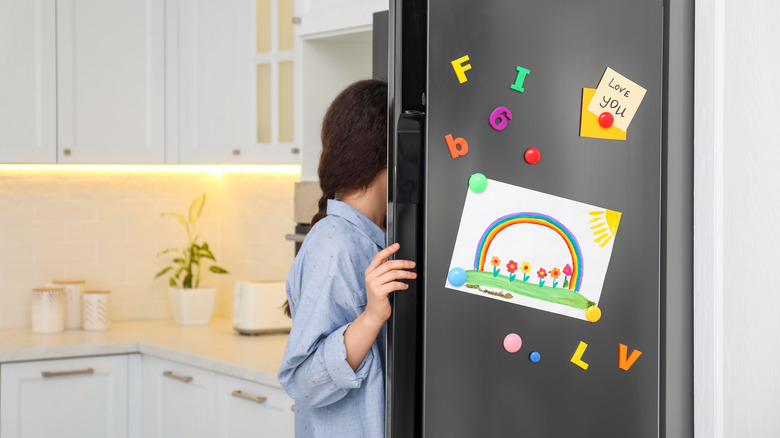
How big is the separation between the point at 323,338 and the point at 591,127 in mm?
544

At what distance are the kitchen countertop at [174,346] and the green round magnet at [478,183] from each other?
1162 mm

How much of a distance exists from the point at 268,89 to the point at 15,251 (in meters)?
1.13

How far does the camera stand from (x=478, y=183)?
1.18m

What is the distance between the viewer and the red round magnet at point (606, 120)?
1.22m

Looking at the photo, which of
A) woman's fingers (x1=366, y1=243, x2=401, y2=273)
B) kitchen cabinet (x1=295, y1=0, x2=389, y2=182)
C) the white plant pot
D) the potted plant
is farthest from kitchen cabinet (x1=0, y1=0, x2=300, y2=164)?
woman's fingers (x1=366, y1=243, x2=401, y2=273)

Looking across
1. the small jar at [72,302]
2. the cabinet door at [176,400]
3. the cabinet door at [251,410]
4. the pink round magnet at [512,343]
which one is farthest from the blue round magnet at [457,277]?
the small jar at [72,302]

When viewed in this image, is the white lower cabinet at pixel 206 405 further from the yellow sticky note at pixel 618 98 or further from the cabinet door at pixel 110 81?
the yellow sticky note at pixel 618 98

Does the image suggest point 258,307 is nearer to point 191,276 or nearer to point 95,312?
point 191,276

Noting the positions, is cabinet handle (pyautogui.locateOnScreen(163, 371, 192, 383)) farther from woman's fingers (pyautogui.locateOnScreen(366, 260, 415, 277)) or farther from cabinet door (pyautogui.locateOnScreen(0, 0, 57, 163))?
woman's fingers (pyautogui.locateOnScreen(366, 260, 415, 277))

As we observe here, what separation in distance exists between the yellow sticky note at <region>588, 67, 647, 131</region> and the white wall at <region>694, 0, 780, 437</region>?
0.40 ft

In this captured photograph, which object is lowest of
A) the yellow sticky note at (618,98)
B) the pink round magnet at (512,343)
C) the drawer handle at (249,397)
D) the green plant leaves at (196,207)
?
→ the drawer handle at (249,397)

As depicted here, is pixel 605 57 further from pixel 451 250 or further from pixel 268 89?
pixel 268 89

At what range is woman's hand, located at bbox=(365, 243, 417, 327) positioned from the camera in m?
1.20

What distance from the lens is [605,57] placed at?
4.00 ft
